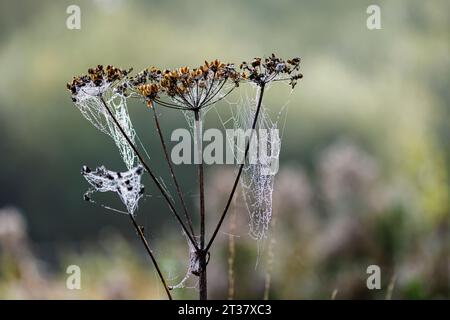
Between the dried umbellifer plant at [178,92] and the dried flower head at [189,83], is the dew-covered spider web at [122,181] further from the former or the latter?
the dried flower head at [189,83]

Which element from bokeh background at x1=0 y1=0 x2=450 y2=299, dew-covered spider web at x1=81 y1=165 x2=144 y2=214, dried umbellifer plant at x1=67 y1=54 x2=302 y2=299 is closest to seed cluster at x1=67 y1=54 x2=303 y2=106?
dried umbellifer plant at x1=67 y1=54 x2=302 y2=299

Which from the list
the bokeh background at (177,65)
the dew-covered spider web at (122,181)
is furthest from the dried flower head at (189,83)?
the bokeh background at (177,65)

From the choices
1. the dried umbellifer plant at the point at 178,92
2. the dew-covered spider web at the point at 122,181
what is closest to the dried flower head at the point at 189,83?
the dried umbellifer plant at the point at 178,92

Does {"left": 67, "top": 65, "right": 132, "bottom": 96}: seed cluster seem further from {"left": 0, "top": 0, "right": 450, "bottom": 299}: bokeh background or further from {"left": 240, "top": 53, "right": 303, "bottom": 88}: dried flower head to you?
{"left": 0, "top": 0, "right": 450, "bottom": 299}: bokeh background

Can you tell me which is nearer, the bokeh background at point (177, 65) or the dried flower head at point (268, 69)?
the dried flower head at point (268, 69)

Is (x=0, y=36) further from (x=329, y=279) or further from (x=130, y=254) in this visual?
(x=329, y=279)

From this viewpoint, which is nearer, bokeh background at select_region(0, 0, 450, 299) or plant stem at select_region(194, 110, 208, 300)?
plant stem at select_region(194, 110, 208, 300)

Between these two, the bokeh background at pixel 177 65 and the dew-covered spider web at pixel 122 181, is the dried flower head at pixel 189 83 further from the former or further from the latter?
the bokeh background at pixel 177 65

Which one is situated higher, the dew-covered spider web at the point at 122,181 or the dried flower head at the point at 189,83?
the dried flower head at the point at 189,83

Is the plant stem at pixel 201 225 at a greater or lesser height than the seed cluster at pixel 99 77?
lesser

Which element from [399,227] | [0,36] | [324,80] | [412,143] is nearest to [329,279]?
[399,227]

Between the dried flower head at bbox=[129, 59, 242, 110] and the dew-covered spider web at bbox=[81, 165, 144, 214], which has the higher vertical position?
the dried flower head at bbox=[129, 59, 242, 110]
